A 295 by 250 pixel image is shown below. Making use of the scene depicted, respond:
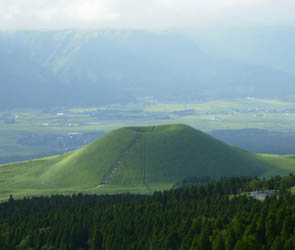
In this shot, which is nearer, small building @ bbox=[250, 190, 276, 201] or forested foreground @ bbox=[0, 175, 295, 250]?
forested foreground @ bbox=[0, 175, 295, 250]

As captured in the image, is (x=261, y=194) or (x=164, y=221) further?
(x=261, y=194)

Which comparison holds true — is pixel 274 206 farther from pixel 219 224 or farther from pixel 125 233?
pixel 125 233

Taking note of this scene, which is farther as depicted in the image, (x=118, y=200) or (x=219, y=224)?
(x=118, y=200)

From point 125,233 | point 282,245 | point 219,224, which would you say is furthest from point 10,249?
point 282,245

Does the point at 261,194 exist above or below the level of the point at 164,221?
above

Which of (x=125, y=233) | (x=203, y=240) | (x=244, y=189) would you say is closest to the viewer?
(x=203, y=240)

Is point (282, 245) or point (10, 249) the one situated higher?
point (282, 245)

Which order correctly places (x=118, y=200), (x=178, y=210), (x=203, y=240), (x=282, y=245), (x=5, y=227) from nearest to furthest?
(x=282, y=245) → (x=203, y=240) → (x=178, y=210) → (x=5, y=227) → (x=118, y=200)

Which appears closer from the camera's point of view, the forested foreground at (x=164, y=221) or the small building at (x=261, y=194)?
the forested foreground at (x=164, y=221)
